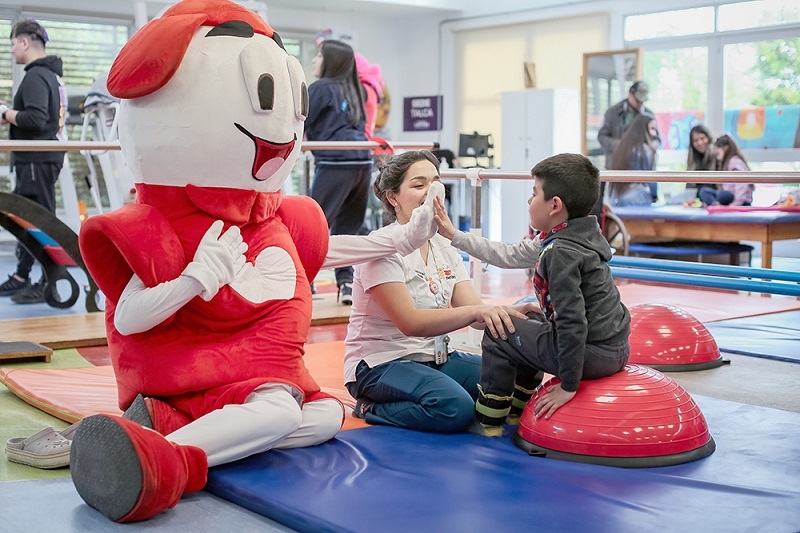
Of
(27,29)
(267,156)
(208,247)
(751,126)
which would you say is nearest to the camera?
(208,247)

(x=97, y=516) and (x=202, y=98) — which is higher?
(x=202, y=98)

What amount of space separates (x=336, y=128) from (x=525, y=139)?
639 centimetres

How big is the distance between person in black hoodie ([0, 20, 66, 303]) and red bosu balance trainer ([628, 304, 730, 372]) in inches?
164

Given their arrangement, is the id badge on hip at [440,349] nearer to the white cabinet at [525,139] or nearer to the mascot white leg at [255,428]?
the mascot white leg at [255,428]

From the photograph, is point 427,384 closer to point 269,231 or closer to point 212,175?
point 269,231

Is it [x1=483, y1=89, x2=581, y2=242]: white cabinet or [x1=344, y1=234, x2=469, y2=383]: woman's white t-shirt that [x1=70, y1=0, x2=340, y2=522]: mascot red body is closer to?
[x1=344, y1=234, x2=469, y2=383]: woman's white t-shirt

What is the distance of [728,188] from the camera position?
28.2 feet

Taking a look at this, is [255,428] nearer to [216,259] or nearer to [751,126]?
[216,259]

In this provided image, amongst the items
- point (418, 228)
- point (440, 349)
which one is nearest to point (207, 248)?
point (418, 228)

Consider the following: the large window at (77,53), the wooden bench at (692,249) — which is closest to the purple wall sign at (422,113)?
the large window at (77,53)

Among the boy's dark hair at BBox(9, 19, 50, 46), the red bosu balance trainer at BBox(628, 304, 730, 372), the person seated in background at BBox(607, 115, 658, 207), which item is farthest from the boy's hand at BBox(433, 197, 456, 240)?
the person seated in background at BBox(607, 115, 658, 207)

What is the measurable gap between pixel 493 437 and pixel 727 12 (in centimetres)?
944

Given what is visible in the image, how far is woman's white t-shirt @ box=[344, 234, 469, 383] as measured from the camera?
310 centimetres

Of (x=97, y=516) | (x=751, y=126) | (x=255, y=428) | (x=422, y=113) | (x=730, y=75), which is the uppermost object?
(x=730, y=75)
